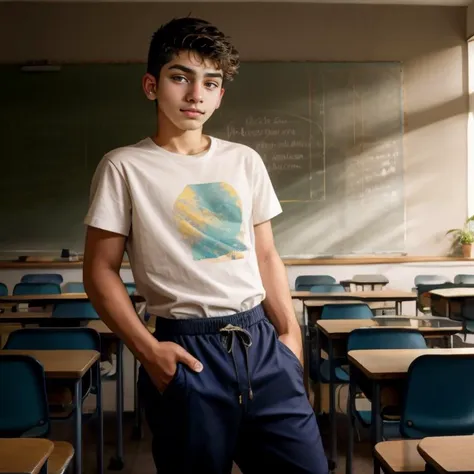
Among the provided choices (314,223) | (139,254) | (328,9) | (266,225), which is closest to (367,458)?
(266,225)

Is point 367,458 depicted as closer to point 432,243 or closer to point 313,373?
point 313,373

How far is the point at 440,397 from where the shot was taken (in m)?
2.28

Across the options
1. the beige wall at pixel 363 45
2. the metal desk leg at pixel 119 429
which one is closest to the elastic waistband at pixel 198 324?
the metal desk leg at pixel 119 429

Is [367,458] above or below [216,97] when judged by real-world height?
below

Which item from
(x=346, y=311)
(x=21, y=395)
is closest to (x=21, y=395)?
(x=21, y=395)

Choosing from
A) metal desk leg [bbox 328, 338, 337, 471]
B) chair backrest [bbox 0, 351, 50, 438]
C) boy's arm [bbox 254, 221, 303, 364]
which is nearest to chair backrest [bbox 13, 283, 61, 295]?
metal desk leg [bbox 328, 338, 337, 471]

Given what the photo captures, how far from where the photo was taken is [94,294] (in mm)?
1160

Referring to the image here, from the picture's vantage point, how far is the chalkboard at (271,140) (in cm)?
685

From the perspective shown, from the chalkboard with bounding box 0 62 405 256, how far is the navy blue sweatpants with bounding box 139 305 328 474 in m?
5.73

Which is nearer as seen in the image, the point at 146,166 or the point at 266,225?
the point at 146,166

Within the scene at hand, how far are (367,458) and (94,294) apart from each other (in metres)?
2.51

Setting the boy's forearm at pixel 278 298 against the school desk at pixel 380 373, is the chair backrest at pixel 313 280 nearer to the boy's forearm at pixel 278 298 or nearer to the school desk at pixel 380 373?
the school desk at pixel 380 373

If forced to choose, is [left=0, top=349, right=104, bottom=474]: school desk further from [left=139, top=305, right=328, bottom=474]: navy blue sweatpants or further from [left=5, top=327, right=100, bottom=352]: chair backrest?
[left=139, top=305, right=328, bottom=474]: navy blue sweatpants

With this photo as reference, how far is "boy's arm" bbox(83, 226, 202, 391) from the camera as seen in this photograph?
108cm
